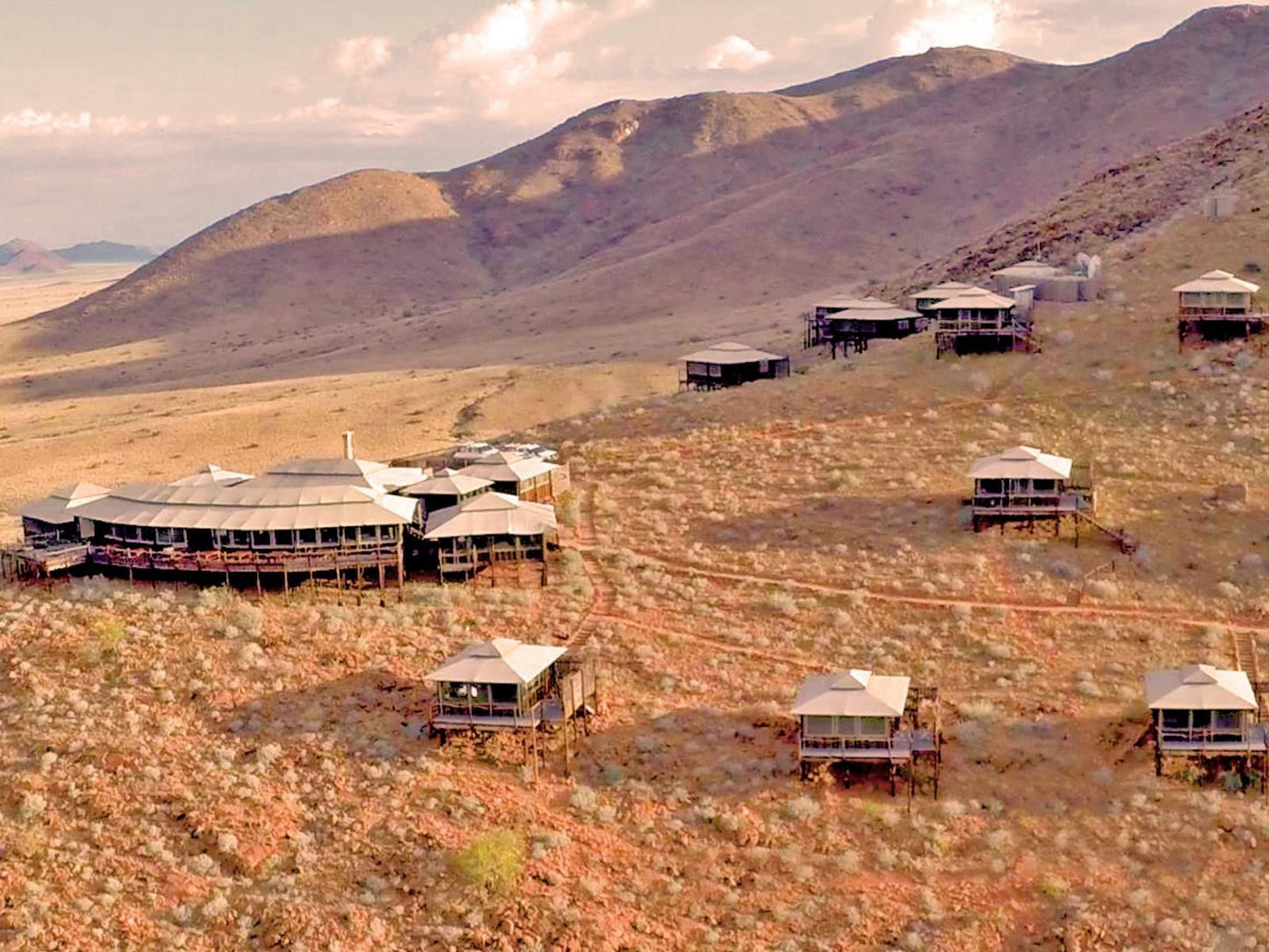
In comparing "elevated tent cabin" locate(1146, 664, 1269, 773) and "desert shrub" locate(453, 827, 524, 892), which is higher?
"elevated tent cabin" locate(1146, 664, 1269, 773)

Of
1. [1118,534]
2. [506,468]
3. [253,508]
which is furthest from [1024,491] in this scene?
[253,508]

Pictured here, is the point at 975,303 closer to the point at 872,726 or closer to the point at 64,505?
the point at 872,726

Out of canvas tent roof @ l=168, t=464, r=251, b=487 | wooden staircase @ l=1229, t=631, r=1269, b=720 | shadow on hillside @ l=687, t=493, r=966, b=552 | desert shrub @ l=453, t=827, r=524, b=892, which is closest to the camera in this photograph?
desert shrub @ l=453, t=827, r=524, b=892

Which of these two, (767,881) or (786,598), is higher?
(786,598)

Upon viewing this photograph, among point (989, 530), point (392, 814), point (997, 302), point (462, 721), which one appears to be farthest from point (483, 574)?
point (997, 302)

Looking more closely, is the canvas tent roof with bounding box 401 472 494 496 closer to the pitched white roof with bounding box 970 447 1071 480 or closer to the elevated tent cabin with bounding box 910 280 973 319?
the pitched white roof with bounding box 970 447 1071 480

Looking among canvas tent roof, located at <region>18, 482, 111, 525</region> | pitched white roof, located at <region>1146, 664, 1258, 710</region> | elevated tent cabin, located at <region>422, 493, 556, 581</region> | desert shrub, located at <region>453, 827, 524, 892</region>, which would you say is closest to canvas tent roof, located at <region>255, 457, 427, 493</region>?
elevated tent cabin, located at <region>422, 493, 556, 581</region>

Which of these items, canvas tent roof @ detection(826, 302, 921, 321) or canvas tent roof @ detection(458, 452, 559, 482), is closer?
canvas tent roof @ detection(458, 452, 559, 482)

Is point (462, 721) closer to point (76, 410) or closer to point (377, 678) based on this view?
point (377, 678)
